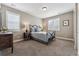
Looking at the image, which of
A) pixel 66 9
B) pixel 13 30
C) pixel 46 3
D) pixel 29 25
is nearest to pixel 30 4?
pixel 46 3

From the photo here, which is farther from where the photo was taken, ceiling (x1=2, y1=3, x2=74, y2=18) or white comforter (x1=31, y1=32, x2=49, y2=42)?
white comforter (x1=31, y1=32, x2=49, y2=42)

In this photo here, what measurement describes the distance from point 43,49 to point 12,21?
3.47 ft

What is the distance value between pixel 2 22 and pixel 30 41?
32.7 inches

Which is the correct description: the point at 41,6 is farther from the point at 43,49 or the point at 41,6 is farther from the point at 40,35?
the point at 43,49

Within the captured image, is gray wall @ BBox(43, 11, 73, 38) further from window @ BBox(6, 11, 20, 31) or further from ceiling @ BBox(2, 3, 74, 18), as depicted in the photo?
window @ BBox(6, 11, 20, 31)

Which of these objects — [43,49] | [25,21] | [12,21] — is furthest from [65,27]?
[12,21]

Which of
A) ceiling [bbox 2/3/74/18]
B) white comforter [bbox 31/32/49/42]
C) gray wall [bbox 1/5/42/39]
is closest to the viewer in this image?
ceiling [bbox 2/3/74/18]

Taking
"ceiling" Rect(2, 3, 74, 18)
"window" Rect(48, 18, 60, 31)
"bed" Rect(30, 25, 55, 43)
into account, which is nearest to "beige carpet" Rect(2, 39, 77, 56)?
"bed" Rect(30, 25, 55, 43)

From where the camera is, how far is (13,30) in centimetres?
199

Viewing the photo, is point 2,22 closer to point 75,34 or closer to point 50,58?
point 50,58

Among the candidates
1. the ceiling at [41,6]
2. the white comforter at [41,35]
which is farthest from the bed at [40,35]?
the ceiling at [41,6]

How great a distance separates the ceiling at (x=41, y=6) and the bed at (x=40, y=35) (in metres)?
0.36

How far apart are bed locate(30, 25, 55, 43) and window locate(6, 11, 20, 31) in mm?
377

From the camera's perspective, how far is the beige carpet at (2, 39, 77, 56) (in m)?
1.97
